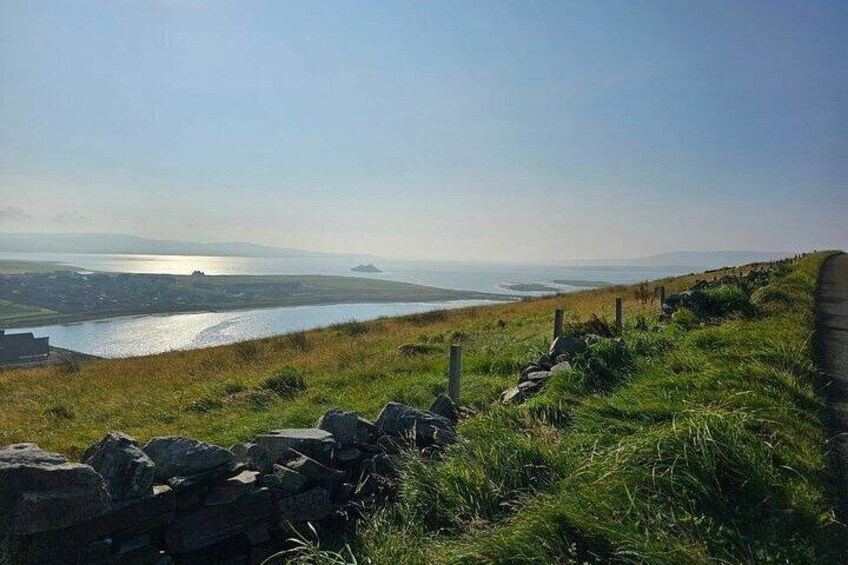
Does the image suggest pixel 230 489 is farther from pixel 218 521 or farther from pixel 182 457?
pixel 182 457

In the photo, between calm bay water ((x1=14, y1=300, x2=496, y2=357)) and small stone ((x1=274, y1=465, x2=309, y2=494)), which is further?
calm bay water ((x1=14, y1=300, x2=496, y2=357))

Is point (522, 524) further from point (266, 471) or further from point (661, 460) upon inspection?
point (266, 471)

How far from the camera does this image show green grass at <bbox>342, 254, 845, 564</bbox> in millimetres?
4008

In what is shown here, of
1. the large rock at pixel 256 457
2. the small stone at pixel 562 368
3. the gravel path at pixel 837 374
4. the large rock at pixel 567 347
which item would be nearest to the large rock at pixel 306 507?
the large rock at pixel 256 457

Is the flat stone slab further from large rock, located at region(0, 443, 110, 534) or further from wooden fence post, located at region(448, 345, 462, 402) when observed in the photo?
wooden fence post, located at region(448, 345, 462, 402)

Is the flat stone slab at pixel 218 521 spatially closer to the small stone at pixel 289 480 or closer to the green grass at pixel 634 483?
the small stone at pixel 289 480

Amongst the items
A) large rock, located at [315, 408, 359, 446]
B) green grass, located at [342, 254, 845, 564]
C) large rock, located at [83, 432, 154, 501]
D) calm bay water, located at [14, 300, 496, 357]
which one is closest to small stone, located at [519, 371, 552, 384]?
green grass, located at [342, 254, 845, 564]

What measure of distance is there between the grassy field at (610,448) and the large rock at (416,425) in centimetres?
37

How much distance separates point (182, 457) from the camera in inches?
233

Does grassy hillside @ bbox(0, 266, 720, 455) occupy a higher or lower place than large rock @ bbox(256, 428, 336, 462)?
lower

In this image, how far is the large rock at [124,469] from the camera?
5.38 m

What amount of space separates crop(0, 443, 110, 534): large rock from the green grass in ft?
9.04

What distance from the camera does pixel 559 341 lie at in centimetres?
1194

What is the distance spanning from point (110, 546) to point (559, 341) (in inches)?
369
